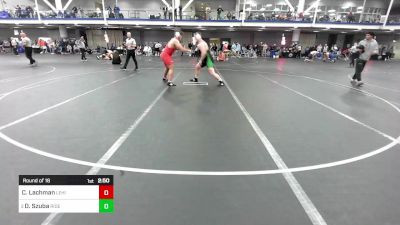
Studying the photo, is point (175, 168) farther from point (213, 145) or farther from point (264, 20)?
point (264, 20)

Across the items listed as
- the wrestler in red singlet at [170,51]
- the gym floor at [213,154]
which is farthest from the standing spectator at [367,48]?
the wrestler in red singlet at [170,51]

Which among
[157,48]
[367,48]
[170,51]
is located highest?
[367,48]

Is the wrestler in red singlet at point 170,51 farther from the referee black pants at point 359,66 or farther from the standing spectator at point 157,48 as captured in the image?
the standing spectator at point 157,48

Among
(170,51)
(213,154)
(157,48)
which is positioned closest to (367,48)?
(170,51)

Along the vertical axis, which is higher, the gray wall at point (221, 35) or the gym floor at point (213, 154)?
the gray wall at point (221, 35)

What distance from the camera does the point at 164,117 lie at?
5.50 meters

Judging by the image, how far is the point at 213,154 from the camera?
3783mm

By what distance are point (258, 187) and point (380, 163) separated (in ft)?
6.64

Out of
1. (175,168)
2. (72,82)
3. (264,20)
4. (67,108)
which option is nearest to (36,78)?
(72,82)

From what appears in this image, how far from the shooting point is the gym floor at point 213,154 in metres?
2.53

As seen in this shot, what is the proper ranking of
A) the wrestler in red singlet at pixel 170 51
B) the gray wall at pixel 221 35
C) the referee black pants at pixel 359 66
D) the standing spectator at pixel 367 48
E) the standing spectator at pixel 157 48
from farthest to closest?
the gray wall at pixel 221 35 < the standing spectator at pixel 157 48 < the referee black pants at pixel 359 66 < the standing spectator at pixel 367 48 < the wrestler in red singlet at pixel 170 51

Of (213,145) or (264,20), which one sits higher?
(264,20)
